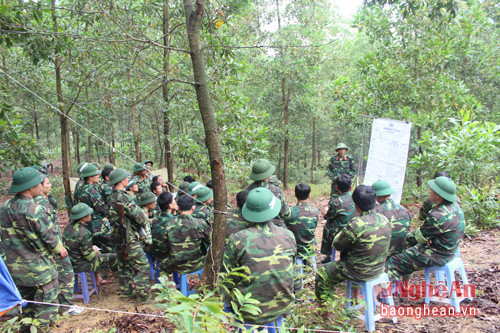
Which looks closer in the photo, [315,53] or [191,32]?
[191,32]

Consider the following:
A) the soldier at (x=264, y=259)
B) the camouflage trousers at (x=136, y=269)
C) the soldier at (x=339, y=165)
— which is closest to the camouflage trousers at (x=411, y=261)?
the soldier at (x=264, y=259)

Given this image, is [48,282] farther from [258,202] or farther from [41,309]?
[258,202]

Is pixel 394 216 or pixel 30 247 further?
pixel 394 216

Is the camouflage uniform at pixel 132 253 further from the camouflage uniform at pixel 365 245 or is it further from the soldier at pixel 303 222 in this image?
the camouflage uniform at pixel 365 245

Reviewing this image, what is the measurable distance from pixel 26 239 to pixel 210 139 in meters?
2.49

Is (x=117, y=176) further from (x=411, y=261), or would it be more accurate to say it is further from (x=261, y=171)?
(x=411, y=261)

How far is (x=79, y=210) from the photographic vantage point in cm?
469

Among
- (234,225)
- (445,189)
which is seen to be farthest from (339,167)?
(234,225)

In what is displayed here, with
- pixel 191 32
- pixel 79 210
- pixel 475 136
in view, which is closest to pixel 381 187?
pixel 191 32

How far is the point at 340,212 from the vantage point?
4.93 m

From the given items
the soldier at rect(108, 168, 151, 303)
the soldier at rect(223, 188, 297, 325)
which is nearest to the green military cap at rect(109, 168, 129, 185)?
the soldier at rect(108, 168, 151, 303)

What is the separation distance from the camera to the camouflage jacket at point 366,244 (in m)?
3.46

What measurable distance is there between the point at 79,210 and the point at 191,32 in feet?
10.4

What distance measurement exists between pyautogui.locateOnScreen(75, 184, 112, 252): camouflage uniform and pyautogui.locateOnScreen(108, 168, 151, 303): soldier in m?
1.25
